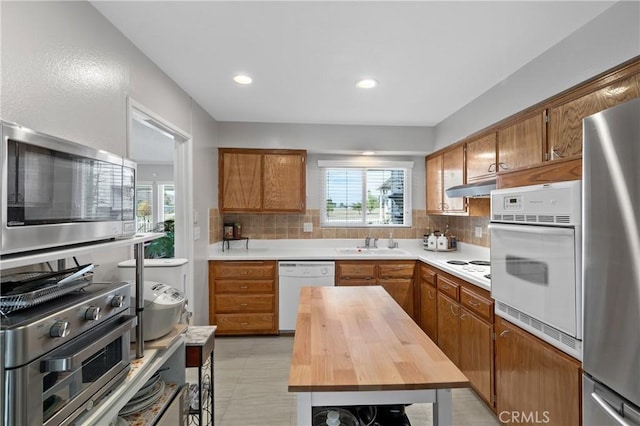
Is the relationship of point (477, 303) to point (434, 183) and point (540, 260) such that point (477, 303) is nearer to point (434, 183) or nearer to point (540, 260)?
point (540, 260)

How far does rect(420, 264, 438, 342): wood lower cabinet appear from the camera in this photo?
290 centimetres

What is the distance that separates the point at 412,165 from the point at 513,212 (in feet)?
7.90

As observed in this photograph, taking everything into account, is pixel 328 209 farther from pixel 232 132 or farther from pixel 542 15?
pixel 542 15

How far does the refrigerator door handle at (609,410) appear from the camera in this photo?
1023 mm

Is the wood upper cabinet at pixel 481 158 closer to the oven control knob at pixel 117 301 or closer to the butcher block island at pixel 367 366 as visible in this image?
the butcher block island at pixel 367 366

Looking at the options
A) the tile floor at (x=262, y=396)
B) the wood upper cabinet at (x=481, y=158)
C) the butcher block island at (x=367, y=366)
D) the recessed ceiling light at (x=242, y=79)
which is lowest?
the tile floor at (x=262, y=396)

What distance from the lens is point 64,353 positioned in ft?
2.65

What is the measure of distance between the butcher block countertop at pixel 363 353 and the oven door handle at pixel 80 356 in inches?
24.1

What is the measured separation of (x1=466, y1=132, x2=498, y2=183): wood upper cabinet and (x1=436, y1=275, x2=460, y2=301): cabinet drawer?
96cm

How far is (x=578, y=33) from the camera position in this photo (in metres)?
1.64

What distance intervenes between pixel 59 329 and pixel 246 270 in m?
2.55

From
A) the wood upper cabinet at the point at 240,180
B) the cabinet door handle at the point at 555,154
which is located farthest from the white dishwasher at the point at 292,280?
the cabinet door handle at the point at 555,154

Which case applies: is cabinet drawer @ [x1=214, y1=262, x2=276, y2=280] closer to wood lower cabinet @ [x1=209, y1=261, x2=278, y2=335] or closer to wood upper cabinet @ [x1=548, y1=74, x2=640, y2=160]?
wood lower cabinet @ [x1=209, y1=261, x2=278, y2=335]

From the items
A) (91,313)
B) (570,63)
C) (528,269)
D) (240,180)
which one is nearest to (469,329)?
(528,269)
